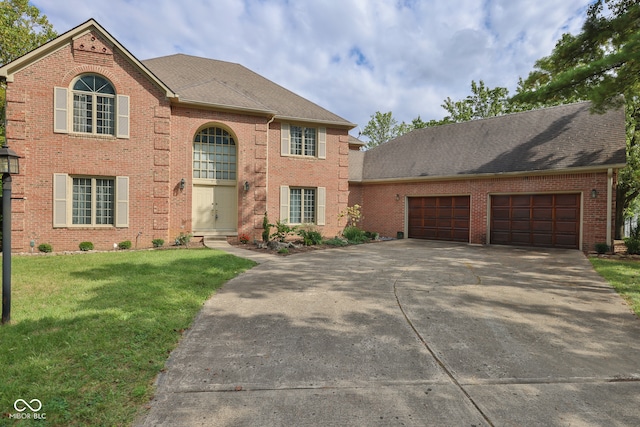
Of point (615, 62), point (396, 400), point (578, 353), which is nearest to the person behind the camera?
point (396, 400)

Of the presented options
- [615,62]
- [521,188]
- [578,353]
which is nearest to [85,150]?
[578,353]

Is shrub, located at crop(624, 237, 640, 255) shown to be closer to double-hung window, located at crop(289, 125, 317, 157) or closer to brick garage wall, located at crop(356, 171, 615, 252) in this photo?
brick garage wall, located at crop(356, 171, 615, 252)

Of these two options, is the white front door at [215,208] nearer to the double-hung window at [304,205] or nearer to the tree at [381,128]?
the double-hung window at [304,205]

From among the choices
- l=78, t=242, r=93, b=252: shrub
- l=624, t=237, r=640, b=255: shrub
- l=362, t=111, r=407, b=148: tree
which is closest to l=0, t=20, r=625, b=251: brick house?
l=78, t=242, r=93, b=252: shrub

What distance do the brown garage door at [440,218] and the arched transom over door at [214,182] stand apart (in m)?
9.23

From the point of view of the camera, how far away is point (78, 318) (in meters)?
4.57

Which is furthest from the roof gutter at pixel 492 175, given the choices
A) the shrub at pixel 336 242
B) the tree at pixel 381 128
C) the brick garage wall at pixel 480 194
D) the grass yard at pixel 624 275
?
the tree at pixel 381 128

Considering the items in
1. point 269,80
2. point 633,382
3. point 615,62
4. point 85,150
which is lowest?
point 633,382

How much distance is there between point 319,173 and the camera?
53.7 ft

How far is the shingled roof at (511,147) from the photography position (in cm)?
1273

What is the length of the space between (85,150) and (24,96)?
8.00 ft

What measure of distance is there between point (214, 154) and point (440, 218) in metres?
11.1

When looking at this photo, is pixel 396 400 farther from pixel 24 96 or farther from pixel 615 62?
pixel 24 96

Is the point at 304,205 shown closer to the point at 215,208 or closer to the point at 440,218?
the point at 215,208
